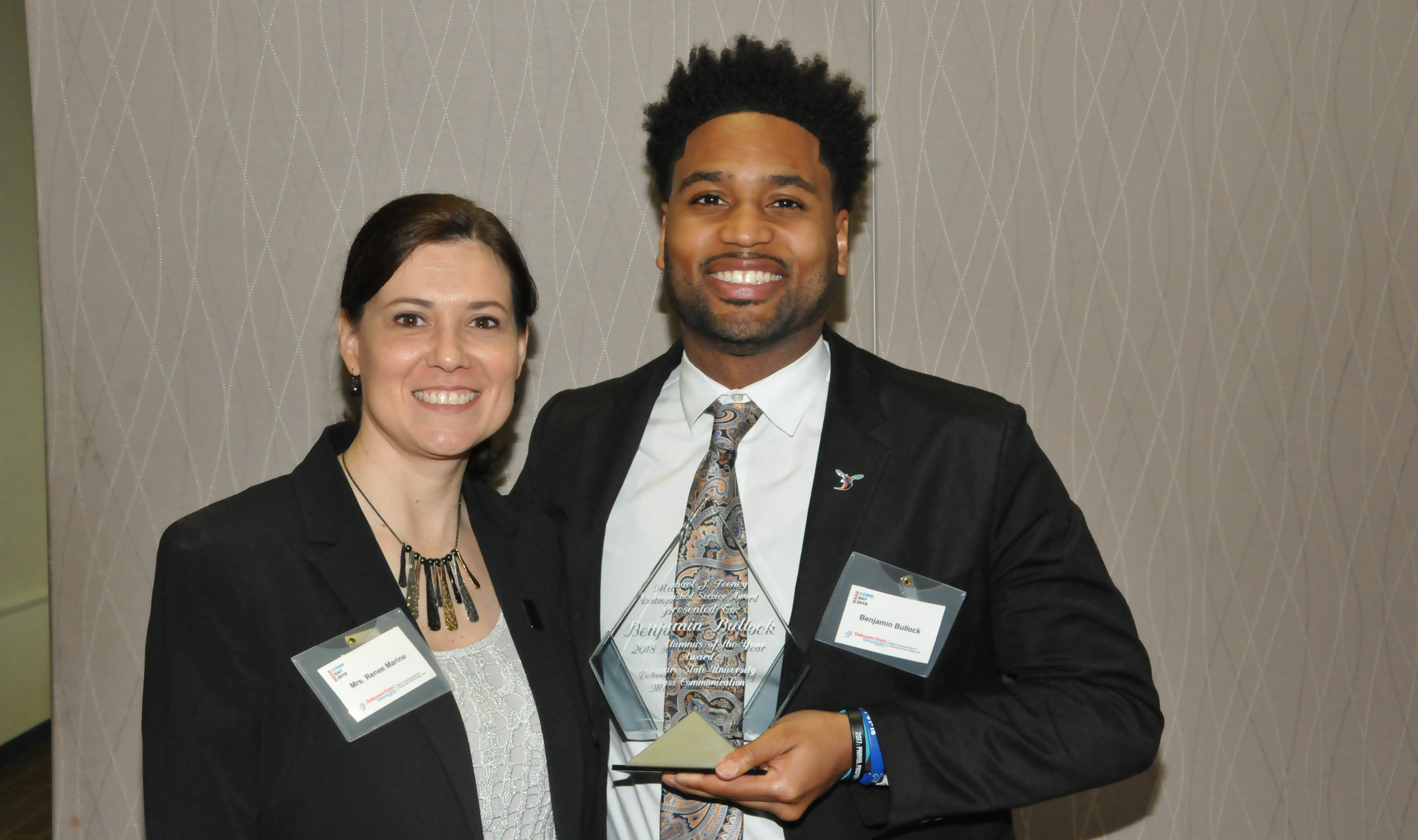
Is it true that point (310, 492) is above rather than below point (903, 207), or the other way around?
below

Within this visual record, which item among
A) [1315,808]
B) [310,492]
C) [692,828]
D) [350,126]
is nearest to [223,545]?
[310,492]

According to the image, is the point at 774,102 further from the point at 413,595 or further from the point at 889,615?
the point at 413,595

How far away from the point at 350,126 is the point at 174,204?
0.50 metres

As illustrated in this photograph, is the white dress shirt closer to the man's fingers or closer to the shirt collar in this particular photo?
the shirt collar

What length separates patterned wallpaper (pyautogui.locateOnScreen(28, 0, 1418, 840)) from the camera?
254 centimetres

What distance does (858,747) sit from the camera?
1483 mm

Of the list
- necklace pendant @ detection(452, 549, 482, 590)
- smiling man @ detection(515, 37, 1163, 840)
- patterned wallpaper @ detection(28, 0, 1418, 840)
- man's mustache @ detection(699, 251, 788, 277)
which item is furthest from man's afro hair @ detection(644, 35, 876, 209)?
necklace pendant @ detection(452, 549, 482, 590)

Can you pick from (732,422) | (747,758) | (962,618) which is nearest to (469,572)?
(732,422)

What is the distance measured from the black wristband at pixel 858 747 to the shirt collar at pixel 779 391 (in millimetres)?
534

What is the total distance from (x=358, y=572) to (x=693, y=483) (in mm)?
581

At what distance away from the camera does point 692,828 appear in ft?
5.07

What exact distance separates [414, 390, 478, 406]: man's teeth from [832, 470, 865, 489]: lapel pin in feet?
2.13

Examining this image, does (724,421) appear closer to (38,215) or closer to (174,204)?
(174,204)

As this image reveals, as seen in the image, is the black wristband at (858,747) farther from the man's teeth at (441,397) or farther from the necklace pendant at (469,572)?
the man's teeth at (441,397)
